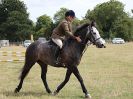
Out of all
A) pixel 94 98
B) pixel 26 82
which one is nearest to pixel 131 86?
pixel 94 98

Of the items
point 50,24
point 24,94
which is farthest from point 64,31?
point 50,24

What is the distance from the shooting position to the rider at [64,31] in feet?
37.6

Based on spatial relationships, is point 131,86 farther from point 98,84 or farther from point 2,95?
point 2,95

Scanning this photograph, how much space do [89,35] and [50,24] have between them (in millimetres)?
122308

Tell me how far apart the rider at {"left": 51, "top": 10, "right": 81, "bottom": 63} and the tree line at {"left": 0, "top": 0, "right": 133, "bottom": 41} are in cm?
9889

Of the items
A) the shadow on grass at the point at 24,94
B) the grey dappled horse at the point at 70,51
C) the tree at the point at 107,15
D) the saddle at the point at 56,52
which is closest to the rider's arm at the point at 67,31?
the grey dappled horse at the point at 70,51

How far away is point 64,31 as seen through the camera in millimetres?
11633

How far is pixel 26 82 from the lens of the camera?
50.4 feet

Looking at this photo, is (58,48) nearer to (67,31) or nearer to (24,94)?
(67,31)

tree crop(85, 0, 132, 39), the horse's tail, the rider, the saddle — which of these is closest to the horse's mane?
the rider

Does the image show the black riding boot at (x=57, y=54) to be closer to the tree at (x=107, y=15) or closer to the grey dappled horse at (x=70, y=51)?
the grey dappled horse at (x=70, y=51)

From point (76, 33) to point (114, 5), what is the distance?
5180 inches

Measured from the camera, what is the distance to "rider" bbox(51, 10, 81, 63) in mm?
11456

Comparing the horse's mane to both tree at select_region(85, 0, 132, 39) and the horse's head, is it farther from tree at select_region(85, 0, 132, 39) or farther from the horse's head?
tree at select_region(85, 0, 132, 39)
